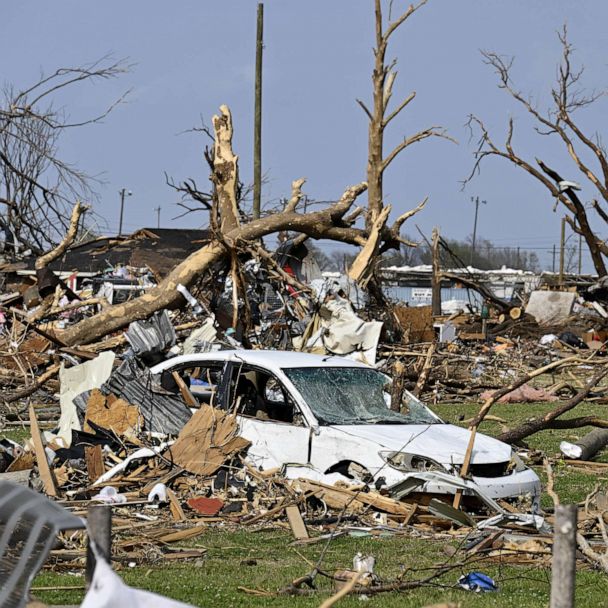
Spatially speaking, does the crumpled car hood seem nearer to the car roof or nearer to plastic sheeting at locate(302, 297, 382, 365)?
the car roof

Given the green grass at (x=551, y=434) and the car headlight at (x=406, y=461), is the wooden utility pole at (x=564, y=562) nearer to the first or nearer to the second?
the car headlight at (x=406, y=461)

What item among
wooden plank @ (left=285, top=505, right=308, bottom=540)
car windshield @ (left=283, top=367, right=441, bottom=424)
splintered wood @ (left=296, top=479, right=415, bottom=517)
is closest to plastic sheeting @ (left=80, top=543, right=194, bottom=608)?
wooden plank @ (left=285, top=505, right=308, bottom=540)

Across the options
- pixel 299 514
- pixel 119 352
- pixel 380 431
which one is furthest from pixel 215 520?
pixel 119 352

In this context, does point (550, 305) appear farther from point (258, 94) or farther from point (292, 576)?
point (292, 576)

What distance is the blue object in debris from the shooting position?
271 inches

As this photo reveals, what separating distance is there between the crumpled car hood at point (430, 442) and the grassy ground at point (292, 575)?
3.92ft

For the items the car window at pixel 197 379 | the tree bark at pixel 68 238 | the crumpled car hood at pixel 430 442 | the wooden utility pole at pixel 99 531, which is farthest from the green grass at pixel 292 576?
the tree bark at pixel 68 238

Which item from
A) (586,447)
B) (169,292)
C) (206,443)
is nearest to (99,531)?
(206,443)

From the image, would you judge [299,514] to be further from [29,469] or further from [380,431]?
[29,469]

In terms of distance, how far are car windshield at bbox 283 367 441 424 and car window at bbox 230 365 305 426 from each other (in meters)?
0.25

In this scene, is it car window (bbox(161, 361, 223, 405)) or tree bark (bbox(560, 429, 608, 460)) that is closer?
car window (bbox(161, 361, 223, 405))

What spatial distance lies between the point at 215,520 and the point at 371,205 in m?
22.5

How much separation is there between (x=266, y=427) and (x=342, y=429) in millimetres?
799

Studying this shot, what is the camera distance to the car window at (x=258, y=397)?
10.7 m
